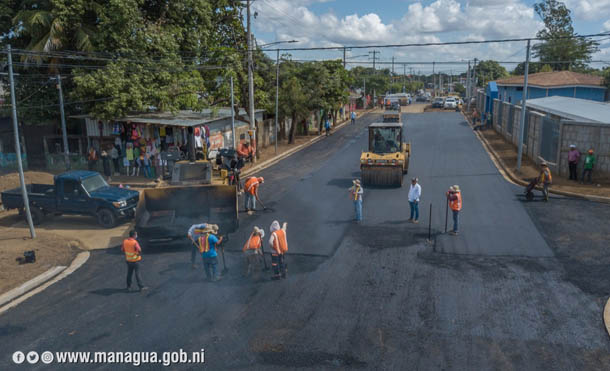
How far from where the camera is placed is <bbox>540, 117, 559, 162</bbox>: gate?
73.9 ft

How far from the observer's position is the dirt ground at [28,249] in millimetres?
12312

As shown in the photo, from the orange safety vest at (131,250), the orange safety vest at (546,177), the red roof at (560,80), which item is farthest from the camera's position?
the red roof at (560,80)

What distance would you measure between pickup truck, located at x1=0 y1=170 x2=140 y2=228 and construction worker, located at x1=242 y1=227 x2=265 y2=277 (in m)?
7.35

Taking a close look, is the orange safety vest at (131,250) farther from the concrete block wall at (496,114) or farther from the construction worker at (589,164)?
the concrete block wall at (496,114)

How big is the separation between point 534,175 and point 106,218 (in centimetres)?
1901

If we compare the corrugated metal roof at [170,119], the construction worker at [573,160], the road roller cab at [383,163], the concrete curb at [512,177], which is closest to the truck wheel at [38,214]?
the corrugated metal roof at [170,119]

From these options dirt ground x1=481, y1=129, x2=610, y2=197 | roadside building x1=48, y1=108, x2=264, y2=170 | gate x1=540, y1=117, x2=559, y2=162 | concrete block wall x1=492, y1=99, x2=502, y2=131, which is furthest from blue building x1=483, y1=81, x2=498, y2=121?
roadside building x1=48, y1=108, x2=264, y2=170

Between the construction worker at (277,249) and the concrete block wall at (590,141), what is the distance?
53.1 feet

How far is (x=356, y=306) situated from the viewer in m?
9.93

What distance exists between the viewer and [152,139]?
26.1 metres

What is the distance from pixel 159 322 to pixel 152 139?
717 inches

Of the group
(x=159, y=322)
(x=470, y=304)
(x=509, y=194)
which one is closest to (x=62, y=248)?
(x=159, y=322)

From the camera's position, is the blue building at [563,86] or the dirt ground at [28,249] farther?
the blue building at [563,86]

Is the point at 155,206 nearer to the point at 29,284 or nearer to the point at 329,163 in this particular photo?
the point at 29,284
